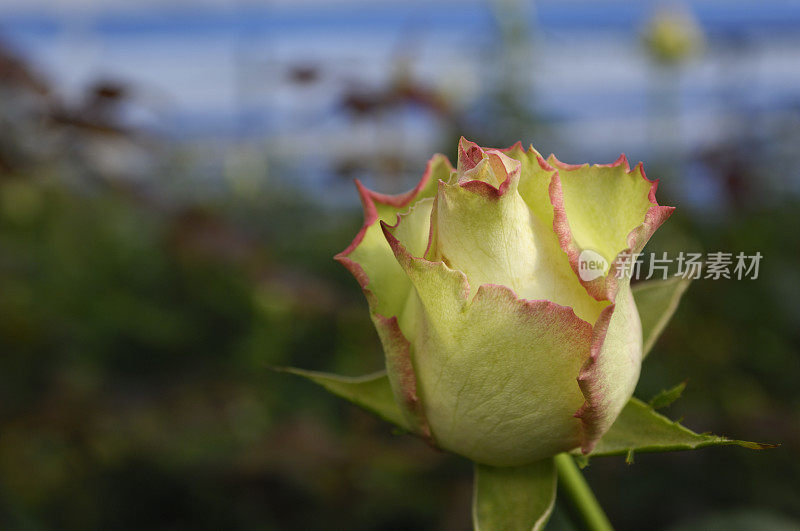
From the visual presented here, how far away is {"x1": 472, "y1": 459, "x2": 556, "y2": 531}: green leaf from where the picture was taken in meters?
0.41

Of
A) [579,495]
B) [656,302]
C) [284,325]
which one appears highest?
[656,302]

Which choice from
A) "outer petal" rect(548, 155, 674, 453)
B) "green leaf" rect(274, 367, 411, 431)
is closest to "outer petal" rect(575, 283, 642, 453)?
"outer petal" rect(548, 155, 674, 453)

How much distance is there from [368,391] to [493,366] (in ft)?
0.35

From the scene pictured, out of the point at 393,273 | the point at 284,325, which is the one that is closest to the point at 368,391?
the point at 393,273

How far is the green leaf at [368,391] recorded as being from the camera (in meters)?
0.45

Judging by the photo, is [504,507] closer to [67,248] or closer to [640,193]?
[640,193]

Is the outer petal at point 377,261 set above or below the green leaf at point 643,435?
above

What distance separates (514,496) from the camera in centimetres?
42

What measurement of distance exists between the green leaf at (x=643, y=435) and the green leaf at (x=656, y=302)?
6 centimetres

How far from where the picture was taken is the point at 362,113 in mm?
1345

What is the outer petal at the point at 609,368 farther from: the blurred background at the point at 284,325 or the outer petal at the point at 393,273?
the blurred background at the point at 284,325

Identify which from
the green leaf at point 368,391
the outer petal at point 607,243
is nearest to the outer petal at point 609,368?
the outer petal at point 607,243

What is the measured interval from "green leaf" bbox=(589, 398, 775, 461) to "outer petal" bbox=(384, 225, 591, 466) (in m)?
0.03

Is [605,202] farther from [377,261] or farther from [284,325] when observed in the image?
[284,325]
